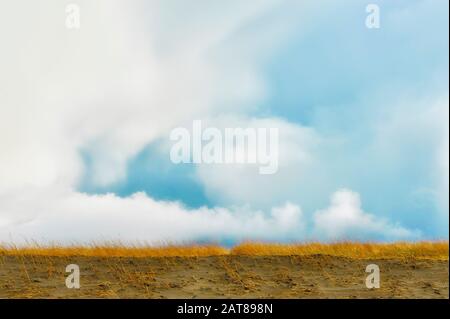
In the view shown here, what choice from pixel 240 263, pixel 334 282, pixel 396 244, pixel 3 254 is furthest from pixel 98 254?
pixel 396 244

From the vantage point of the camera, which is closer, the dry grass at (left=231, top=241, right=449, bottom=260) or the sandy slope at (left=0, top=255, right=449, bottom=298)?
the sandy slope at (left=0, top=255, right=449, bottom=298)

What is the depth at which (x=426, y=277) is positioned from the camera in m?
23.7

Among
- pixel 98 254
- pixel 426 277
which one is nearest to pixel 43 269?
pixel 98 254

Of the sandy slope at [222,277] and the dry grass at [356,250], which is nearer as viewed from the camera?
the sandy slope at [222,277]

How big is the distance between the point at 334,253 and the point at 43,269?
1225 centimetres

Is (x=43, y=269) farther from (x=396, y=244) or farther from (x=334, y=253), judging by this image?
(x=396, y=244)

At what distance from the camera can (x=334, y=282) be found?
22.8 meters

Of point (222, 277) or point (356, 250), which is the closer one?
point (222, 277)
